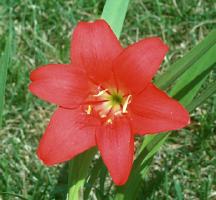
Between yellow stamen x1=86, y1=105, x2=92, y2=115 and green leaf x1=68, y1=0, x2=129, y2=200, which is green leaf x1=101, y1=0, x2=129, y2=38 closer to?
green leaf x1=68, y1=0, x2=129, y2=200

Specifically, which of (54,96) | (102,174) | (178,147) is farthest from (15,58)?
(54,96)

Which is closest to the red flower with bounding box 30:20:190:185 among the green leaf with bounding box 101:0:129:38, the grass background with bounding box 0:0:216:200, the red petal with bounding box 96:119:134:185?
the red petal with bounding box 96:119:134:185

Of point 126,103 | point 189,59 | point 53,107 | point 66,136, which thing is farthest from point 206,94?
point 53,107

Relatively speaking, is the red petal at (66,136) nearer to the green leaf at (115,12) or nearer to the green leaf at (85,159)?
the green leaf at (85,159)

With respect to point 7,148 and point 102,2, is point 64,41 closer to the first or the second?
point 102,2

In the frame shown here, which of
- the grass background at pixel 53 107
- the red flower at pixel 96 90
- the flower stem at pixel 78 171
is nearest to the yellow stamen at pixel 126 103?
the red flower at pixel 96 90

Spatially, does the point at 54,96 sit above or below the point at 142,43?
below
